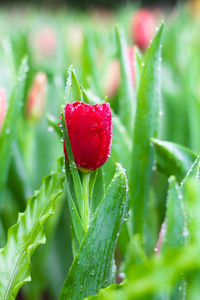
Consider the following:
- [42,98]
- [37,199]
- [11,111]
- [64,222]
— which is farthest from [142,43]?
[37,199]

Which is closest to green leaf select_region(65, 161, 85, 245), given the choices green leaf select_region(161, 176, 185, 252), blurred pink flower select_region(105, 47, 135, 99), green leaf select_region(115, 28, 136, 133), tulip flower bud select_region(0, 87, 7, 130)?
green leaf select_region(161, 176, 185, 252)

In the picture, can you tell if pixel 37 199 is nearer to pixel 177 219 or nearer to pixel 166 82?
pixel 177 219

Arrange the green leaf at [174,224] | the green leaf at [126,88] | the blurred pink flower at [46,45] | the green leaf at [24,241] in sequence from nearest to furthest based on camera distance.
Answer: the green leaf at [174,224] < the green leaf at [24,241] < the green leaf at [126,88] < the blurred pink flower at [46,45]

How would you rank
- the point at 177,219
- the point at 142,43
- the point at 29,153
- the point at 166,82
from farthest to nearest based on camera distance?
the point at 142,43 → the point at 166,82 → the point at 29,153 → the point at 177,219

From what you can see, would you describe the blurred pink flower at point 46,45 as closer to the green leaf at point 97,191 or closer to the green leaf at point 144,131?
the green leaf at point 144,131

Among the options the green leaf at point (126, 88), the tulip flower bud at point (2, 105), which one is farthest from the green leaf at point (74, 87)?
the green leaf at point (126, 88)

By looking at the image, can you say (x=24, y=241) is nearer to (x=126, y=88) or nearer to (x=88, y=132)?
(x=88, y=132)
